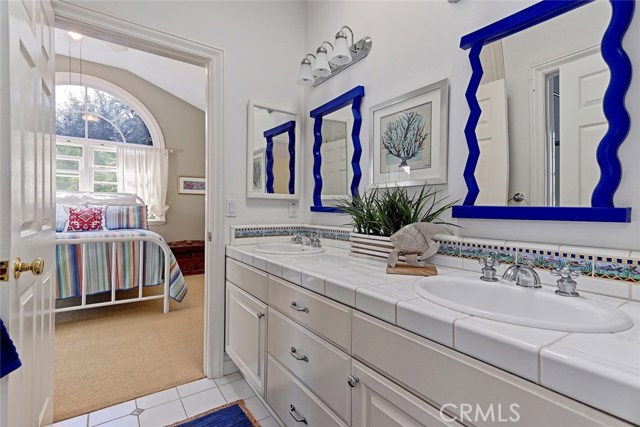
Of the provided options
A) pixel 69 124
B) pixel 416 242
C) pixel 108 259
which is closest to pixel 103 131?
pixel 69 124

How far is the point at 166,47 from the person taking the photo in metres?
A: 1.84

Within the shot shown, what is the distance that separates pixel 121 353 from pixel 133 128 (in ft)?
13.0

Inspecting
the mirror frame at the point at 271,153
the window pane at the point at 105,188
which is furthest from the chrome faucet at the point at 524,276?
the window pane at the point at 105,188

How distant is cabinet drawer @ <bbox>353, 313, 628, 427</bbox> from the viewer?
0.53 metres

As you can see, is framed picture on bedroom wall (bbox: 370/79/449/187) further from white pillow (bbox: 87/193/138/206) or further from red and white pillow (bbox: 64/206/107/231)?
white pillow (bbox: 87/193/138/206)

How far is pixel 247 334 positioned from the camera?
5.57ft

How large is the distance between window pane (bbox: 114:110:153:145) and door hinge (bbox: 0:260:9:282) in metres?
4.97

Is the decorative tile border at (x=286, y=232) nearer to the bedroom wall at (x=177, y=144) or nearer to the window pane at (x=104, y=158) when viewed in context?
the bedroom wall at (x=177, y=144)

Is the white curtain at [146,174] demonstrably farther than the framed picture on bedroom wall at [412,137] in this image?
Yes

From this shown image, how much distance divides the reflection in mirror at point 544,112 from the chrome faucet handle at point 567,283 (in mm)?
252

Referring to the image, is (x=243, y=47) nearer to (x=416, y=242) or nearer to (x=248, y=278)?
(x=248, y=278)

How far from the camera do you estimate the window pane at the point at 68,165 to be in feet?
14.9

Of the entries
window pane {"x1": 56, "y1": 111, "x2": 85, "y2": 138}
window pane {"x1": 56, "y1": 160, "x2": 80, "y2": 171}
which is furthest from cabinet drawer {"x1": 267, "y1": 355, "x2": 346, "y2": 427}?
window pane {"x1": 56, "y1": 111, "x2": 85, "y2": 138}

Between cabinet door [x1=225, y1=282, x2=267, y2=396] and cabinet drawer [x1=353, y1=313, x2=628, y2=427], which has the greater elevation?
cabinet drawer [x1=353, y1=313, x2=628, y2=427]
